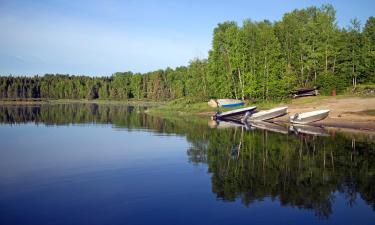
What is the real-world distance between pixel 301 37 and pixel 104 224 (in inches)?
3051

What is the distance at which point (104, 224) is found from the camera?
12.8 metres

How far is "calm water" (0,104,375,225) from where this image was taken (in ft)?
45.7

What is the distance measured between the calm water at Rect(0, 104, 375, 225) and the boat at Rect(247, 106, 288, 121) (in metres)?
21.0

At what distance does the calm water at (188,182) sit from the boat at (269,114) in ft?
68.8

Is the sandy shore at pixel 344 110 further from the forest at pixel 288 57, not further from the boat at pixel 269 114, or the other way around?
the forest at pixel 288 57

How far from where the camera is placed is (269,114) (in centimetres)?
5428

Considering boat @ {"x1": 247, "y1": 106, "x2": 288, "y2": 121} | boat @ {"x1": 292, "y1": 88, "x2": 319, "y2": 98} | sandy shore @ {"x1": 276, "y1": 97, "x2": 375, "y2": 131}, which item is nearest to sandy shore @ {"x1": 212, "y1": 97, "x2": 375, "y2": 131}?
sandy shore @ {"x1": 276, "y1": 97, "x2": 375, "y2": 131}

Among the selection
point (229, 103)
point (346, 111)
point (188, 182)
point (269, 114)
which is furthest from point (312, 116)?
point (188, 182)

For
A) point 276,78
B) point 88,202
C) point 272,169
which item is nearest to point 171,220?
point 88,202

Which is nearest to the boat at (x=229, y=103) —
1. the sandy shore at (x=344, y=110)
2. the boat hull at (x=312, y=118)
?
the sandy shore at (x=344, y=110)

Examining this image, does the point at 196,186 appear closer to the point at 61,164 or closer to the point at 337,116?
the point at 61,164

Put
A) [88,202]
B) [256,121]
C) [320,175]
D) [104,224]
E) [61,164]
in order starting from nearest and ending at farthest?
[104,224]
[88,202]
[320,175]
[61,164]
[256,121]

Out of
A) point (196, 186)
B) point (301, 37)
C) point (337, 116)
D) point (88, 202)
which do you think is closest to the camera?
point (88, 202)

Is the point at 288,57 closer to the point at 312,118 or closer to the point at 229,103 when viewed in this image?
the point at 229,103
